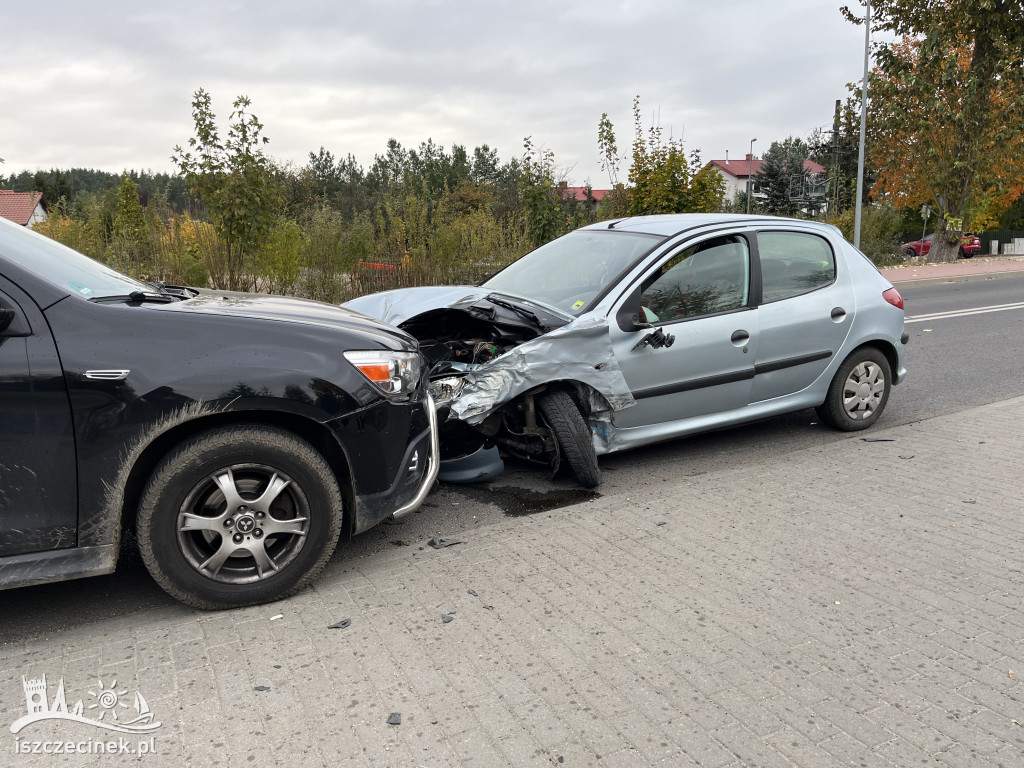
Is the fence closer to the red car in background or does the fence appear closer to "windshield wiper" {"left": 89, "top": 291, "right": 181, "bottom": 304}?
the red car in background

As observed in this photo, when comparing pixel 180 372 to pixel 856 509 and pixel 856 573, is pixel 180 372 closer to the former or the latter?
pixel 856 573

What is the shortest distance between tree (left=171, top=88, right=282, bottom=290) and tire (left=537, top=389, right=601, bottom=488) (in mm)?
8204

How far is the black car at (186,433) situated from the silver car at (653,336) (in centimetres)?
119

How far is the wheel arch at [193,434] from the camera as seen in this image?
125 inches

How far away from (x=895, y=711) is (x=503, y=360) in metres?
2.67

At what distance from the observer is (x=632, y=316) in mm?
4918

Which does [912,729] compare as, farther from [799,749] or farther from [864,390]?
[864,390]

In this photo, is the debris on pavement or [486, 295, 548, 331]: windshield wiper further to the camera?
[486, 295, 548, 331]: windshield wiper

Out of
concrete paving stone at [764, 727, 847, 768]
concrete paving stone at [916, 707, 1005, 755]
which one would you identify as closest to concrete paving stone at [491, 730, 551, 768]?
concrete paving stone at [764, 727, 847, 768]

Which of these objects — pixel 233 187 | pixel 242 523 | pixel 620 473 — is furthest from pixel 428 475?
pixel 233 187

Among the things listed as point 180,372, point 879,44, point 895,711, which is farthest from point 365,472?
point 879,44

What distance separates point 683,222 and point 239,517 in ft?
12.2

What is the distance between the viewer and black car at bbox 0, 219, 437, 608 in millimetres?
2953

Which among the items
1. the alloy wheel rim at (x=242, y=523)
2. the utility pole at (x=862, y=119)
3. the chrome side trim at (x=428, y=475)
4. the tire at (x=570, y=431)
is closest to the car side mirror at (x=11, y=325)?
the alloy wheel rim at (x=242, y=523)
